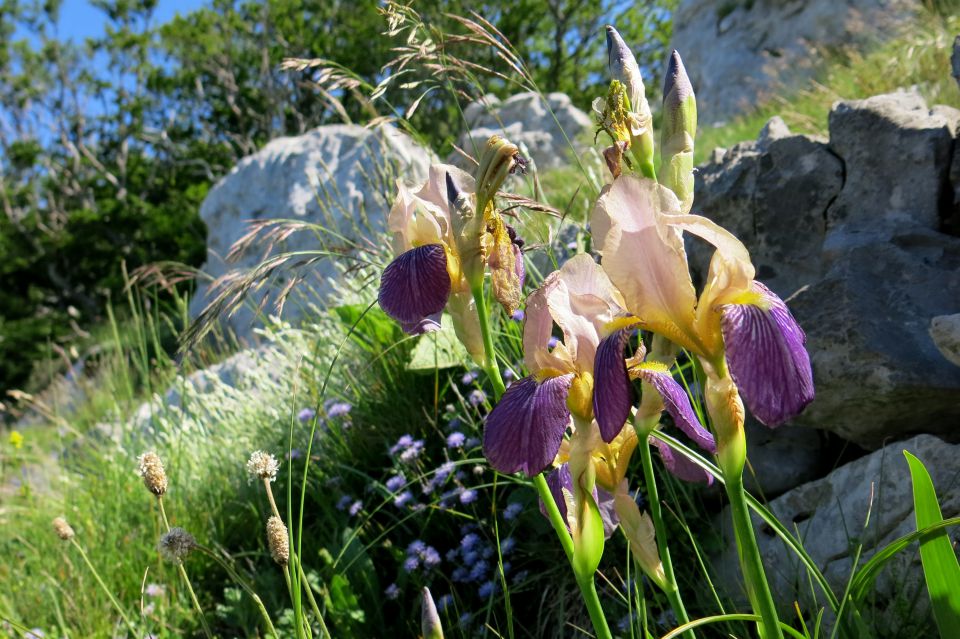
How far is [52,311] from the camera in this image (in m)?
18.1

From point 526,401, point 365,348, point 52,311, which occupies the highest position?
point 52,311

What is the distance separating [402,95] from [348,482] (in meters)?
18.6

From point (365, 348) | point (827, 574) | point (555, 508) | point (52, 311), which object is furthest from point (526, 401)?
point (52, 311)

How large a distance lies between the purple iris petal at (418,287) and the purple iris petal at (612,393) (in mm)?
336

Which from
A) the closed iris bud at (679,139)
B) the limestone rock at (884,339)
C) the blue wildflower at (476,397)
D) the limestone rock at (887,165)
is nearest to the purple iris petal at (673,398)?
the closed iris bud at (679,139)

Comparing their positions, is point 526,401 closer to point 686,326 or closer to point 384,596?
point 686,326

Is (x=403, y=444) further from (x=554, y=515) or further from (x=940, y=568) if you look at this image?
(x=940, y=568)

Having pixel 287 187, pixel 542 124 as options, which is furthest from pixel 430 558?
pixel 542 124

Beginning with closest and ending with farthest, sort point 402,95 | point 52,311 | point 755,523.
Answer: point 755,523 → point 52,311 → point 402,95

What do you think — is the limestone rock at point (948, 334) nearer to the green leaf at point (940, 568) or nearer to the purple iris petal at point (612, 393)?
the green leaf at point (940, 568)

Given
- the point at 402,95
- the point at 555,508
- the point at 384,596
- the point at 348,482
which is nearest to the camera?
the point at 555,508

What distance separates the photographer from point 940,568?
944 mm

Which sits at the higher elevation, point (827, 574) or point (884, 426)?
point (884, 426)

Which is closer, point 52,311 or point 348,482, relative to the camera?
point 348,482
